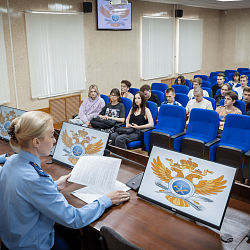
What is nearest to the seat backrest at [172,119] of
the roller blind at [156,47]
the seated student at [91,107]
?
the seated student at [91,107]

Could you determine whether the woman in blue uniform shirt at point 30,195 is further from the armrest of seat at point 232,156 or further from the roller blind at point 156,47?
the roller blind at point 156,47

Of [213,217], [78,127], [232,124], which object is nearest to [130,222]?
[213,217]

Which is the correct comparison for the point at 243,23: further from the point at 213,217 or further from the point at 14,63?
the point at 213,217

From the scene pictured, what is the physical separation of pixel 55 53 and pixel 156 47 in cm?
382

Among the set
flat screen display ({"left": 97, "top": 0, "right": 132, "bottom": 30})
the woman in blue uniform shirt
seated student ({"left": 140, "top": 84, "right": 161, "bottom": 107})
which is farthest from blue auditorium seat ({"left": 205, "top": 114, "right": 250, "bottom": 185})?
flat screen display ({"left": 97, "top": 0, "right": 132, "bottom": 30})

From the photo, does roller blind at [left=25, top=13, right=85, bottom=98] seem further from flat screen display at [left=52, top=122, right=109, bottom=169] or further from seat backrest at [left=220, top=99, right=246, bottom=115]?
flat screen display at [left=52, top=122, right=109, bottom=169]

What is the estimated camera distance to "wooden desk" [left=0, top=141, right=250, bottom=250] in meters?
1.53

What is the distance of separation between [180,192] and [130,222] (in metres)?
0.36

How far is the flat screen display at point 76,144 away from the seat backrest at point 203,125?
212 cm

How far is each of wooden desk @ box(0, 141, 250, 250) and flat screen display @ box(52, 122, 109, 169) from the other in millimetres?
499

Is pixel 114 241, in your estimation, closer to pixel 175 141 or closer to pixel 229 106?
pixel 175 141

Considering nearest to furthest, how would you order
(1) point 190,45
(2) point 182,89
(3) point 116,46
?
(2) point 182,89
(3) point 116,46
(1) point 190,45

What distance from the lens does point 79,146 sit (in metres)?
2.47

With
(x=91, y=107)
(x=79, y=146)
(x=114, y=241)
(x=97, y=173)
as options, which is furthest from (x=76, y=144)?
(x=91, y=107)
